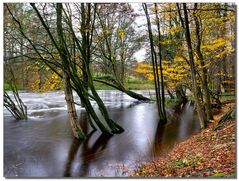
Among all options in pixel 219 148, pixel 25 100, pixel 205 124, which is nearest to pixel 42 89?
pixel 25 100

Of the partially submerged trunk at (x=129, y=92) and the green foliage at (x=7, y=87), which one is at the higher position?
the green foliage at (x=7, y=87)

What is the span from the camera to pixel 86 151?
4668 mm

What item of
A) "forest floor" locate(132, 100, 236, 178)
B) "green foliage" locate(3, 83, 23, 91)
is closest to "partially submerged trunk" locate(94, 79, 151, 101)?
"green foliage" locate(3, 83, 23, 91)

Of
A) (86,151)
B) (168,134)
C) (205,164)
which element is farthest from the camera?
(168,134)

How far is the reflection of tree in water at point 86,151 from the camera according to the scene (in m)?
3.72

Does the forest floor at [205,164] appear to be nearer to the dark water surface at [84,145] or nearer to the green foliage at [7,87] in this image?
the dark water surface at [84,145]

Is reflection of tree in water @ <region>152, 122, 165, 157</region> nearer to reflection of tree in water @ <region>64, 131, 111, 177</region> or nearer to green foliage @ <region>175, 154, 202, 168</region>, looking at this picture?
reflection of tree in water @ <region>64, 131, 111, 177</region>

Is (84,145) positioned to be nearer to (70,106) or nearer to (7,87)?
(70,106)

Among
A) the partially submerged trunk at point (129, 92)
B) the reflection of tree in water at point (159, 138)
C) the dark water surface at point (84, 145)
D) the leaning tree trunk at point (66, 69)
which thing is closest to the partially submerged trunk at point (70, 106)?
the leaning tree trunk at point (66, 69)

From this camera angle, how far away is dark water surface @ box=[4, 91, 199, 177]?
3740mm

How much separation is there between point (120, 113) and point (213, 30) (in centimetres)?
373

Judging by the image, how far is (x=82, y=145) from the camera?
4977 millimetres

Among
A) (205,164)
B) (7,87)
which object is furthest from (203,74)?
(7,87)

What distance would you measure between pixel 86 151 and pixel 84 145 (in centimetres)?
32
